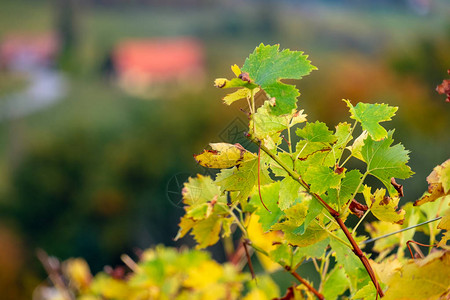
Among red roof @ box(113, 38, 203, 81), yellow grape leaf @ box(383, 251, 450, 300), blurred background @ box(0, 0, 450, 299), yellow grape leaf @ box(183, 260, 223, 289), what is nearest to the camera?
yellow grape leaf @ box(383, 251, 450, 300)

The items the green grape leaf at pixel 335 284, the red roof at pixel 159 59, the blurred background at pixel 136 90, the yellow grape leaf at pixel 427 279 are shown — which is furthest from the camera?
the red roof at pixel 159 59

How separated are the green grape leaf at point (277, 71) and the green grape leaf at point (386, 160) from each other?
0.14 feet

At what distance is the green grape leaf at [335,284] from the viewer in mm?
278

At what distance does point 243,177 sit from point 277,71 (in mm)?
46

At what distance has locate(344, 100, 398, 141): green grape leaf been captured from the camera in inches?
8.4

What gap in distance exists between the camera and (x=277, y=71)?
8.3 inches

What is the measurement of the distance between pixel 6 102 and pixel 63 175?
3.56 meters

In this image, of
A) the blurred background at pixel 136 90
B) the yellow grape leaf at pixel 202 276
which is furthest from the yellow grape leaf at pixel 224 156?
the blurred background at pixel 136 90

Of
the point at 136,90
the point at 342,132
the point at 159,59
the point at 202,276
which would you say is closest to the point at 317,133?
the point at 342,132

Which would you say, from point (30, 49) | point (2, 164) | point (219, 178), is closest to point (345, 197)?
point (219, 178)

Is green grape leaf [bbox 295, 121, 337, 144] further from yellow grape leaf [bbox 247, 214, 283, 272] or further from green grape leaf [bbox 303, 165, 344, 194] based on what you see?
yellow grape leaf [bbox 247, 214, 283, 272]

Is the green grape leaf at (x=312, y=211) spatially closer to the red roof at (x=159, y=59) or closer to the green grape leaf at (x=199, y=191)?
the green grape leaf at (x=199, y=191)

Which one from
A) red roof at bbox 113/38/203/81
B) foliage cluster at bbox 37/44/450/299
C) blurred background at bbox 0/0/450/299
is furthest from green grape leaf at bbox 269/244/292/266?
red roof at bbox 113/38/203/81

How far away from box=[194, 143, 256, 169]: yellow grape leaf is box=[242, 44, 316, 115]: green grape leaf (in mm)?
21
